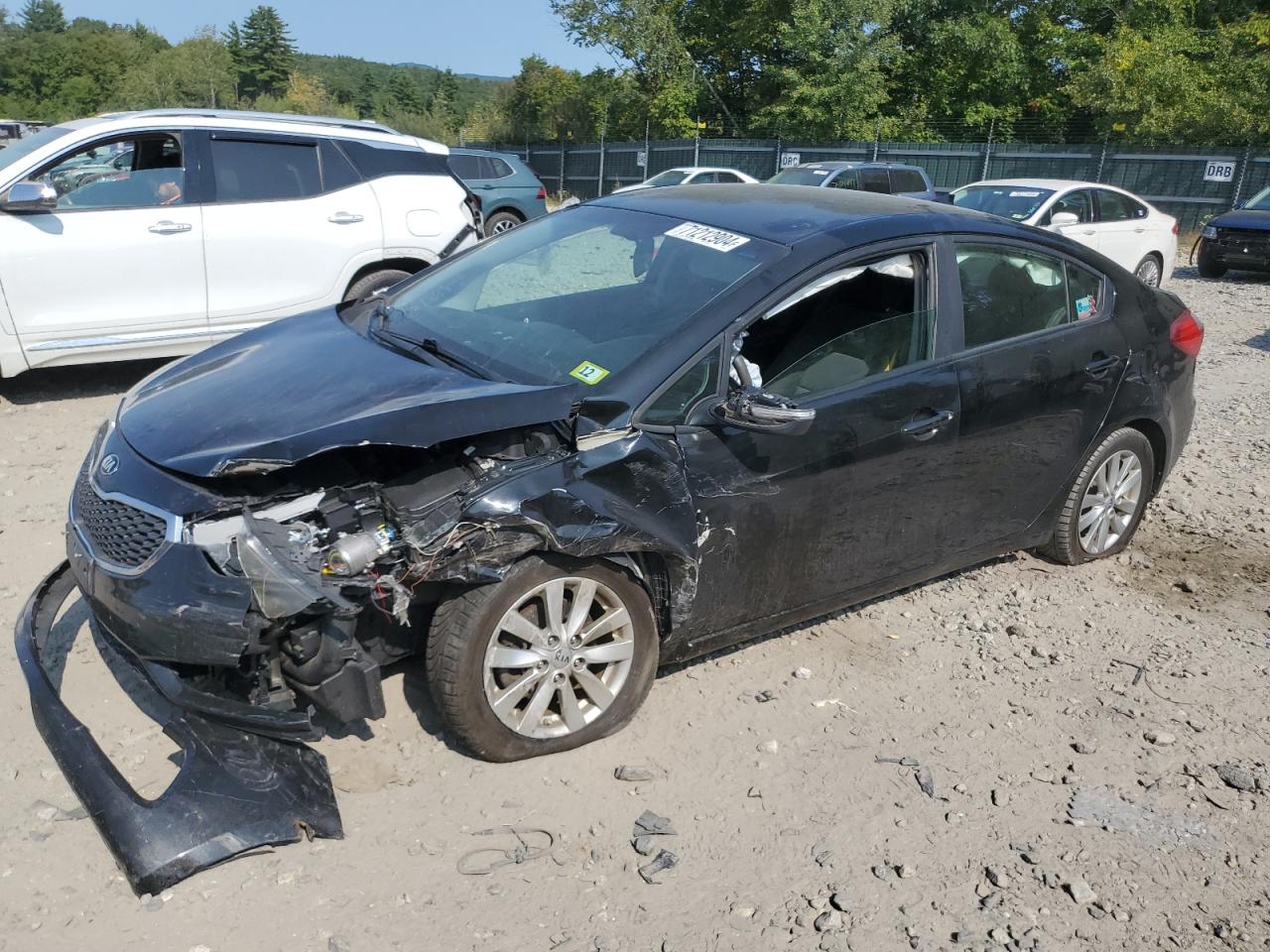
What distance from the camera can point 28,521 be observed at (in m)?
4.98

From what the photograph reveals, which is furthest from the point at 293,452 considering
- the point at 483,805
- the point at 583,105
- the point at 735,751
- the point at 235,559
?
the point at 583,105

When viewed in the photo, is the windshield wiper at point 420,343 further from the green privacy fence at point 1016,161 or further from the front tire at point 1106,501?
the green privacy fence at point 1016,161

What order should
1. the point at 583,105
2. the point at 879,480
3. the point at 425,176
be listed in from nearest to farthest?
the point at 879,480, the point at 425,176, the point at 583,105

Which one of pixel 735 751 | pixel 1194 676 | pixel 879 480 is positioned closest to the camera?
pixel 735 751

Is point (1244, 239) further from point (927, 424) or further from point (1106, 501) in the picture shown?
point (927, 424)

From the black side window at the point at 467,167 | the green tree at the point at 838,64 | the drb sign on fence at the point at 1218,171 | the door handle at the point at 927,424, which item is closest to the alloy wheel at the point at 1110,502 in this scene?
the door handle at the point at 927,424

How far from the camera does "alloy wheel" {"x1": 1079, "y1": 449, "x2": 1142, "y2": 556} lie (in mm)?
4820

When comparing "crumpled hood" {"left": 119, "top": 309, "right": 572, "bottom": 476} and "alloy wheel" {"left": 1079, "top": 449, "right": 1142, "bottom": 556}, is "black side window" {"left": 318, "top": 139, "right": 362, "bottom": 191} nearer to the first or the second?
"crumpled hood" {"left": 119, "top": 309, "right": 572, "bottom": 476}

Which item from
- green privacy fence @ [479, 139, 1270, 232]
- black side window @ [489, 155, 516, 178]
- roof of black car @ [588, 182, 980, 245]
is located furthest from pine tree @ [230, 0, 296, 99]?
roof of black car @ [588, 182, 980, 245]

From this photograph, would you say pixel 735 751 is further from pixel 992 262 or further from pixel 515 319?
pixel 992 262

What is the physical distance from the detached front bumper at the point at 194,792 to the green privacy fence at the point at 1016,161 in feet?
82.5

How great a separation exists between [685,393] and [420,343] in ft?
3.50

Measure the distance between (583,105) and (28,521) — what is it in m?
39.8

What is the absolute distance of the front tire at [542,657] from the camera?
120 inches
